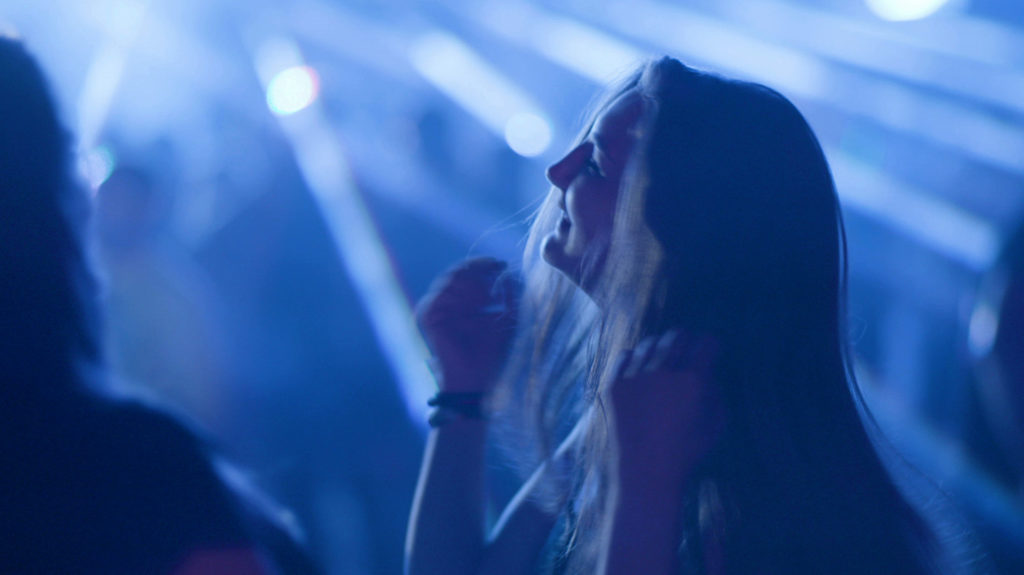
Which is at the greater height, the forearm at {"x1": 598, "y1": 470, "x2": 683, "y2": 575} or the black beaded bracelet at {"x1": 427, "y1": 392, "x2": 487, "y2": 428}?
the black beaded bracelet at {"x1": 427, "y1": 392, "x2": 487, "y2": 428}

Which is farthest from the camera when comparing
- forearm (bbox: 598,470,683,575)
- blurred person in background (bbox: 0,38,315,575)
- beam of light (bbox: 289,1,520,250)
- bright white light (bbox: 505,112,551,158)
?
bright white light (bbox: 505,112,551,158)

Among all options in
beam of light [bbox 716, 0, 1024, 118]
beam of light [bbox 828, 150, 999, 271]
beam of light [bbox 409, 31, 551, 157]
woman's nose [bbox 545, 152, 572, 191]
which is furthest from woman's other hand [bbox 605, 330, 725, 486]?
beam of light [bbox 409, 31, 551, 157]

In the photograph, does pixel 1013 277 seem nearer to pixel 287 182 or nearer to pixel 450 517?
pixel 450 517

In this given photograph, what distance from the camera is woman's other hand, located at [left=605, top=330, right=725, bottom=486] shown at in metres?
0.75

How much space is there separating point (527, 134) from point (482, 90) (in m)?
0.52

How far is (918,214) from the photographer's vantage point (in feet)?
12.7

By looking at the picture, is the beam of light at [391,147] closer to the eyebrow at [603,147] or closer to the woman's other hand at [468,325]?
the woman's other hand at [468,325]

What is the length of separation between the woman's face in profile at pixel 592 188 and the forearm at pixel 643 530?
348 mm

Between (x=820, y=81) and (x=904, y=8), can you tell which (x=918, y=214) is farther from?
(x=904, y=8)

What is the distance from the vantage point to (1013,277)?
3.53 ft

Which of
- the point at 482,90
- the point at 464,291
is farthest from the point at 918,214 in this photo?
the point at 464,291

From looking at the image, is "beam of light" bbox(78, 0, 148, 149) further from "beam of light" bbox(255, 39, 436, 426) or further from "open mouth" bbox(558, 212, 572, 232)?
"open mouth" bbox(558, 212, 572, 232)

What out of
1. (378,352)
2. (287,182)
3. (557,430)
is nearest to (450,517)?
(557,430)

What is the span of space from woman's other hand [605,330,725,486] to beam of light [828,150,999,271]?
3.44m
